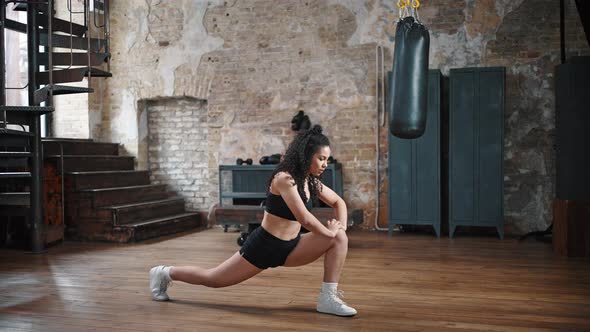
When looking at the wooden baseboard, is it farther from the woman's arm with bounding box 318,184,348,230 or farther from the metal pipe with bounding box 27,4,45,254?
the metal pipe with bounding box 27,4,45,254

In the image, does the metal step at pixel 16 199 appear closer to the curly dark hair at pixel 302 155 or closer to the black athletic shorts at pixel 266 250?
the black athletic shorts at pixel 266 250

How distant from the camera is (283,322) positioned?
10.0 ft

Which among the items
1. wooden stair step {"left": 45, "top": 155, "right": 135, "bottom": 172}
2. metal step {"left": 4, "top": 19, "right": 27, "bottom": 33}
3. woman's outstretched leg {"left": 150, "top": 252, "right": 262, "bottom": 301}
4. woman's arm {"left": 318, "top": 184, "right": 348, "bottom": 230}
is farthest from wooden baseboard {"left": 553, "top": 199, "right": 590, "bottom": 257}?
metal step {"left": 4, "top": 19, "right": 27, "bottom": 33}

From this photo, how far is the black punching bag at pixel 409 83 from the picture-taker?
3.88 metres

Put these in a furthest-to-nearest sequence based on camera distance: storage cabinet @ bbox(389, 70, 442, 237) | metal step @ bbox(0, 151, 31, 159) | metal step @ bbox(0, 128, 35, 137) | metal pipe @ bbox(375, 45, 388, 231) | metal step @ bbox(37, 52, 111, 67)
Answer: metal pipe @ bbox(375, 45, 388, 231), storage cabinet @ bbox(389, 70, 442, 237), metal step @ bbox(37, 52, 111, 67), metal step @ bbox(0, 151, 31, 159), metal step @ bbox(0, 128, 35, 137)

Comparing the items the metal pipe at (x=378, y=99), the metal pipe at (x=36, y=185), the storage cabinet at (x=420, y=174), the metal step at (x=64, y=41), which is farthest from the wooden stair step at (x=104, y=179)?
the storage cabinet at (x=420, y=174)

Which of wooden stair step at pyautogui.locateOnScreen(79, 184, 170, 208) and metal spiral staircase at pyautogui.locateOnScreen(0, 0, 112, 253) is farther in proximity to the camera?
wooden stair step at pyautogui.locateOnScreen(79, 184, 170, 208)

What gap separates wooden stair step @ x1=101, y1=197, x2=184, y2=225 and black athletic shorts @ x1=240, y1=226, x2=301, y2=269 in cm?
362

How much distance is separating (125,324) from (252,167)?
4.13 meters

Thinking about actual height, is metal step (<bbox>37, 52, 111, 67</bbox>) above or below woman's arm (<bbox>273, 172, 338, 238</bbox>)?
above

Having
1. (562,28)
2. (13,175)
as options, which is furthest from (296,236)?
(562,28)

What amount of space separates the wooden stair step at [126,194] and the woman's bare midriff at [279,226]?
3899 mm

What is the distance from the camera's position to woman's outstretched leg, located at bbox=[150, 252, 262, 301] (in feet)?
10.6

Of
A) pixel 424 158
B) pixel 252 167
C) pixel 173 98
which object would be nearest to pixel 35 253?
pixel 252 167
